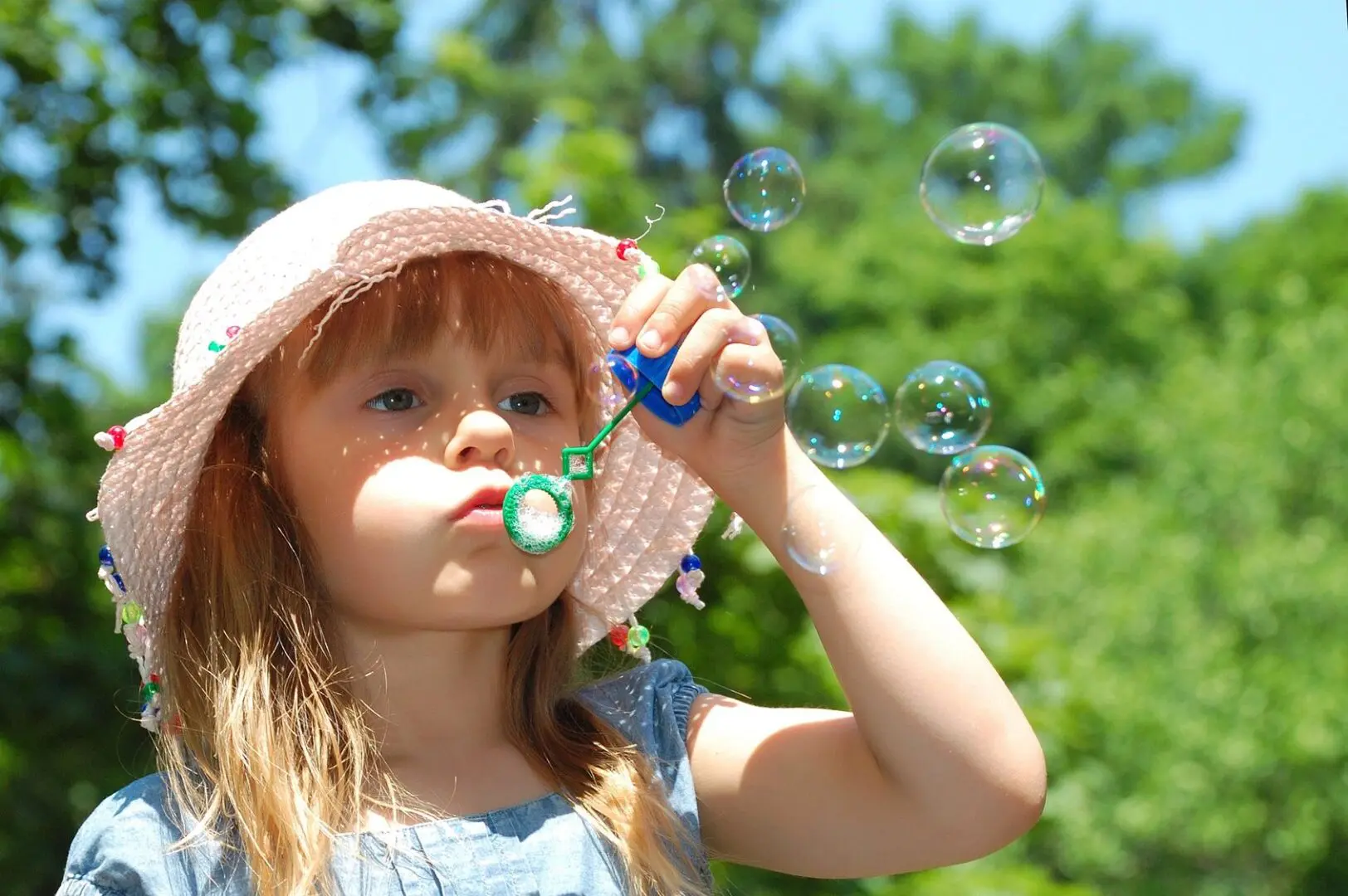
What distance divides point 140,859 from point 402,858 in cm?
29

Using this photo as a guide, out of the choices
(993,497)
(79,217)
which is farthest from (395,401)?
(79,217)

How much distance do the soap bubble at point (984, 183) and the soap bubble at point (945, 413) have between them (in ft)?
0.78

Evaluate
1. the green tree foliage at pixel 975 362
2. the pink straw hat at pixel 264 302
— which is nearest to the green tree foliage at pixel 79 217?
the green tree foliage at pixel 975 362

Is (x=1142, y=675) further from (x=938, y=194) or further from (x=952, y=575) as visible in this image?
(x=938, y=194)

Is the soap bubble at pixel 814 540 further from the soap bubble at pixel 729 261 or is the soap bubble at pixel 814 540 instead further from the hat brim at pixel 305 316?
the soap bubble at pixel 729 261

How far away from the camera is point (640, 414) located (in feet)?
6.58

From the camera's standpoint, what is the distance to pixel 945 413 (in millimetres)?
2479

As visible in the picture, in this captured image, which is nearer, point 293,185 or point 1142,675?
point 293,185

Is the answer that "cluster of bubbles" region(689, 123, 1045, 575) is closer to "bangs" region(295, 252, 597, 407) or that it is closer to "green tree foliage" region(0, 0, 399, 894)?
"bangs" region(295, 252, 597, 407)

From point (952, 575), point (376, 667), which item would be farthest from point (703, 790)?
point (952, 575)

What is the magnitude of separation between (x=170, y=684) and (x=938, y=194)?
1.41 metres

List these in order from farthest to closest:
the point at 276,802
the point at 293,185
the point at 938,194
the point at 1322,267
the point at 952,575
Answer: the point at 1322,267, the point at 293,185, the point at 952,575, the point at 938,194, the point at 276,802

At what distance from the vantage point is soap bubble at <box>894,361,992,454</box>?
97.0 inches

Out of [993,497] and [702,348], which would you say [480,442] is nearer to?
[702,348]
